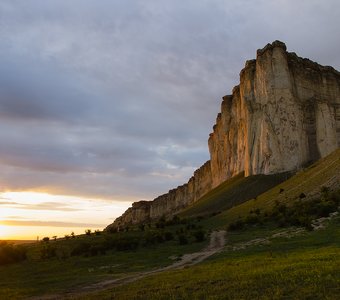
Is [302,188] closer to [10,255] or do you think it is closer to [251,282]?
[10,255]

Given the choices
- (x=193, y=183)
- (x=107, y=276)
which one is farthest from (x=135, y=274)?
(x=193, y=183)

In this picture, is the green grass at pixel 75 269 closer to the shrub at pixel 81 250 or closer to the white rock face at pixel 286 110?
the shrub at pixel 81 250

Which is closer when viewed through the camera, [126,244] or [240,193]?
[126,244]

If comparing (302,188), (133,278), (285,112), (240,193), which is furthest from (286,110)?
(133,278)

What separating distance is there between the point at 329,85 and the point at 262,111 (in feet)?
61.7

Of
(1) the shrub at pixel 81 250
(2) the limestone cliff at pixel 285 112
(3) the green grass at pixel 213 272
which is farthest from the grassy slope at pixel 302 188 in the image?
(2) the limestone cliff at pixel 285 112

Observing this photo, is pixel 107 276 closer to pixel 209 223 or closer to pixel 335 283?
pixel 335 283

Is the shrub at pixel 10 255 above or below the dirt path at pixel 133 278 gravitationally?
above

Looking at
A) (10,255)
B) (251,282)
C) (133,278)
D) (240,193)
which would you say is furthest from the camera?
(240,193)

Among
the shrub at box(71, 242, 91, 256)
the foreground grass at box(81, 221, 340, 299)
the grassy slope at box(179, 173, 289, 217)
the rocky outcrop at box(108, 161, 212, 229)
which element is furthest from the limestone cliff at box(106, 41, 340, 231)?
the foreground grass at box(81, 221, 340, 299)

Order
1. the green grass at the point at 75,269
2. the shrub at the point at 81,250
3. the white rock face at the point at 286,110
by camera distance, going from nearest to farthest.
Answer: the green grass at the point at 75,269 < the shrub at the point at 81,250 < the white rock face at the point at 286,110

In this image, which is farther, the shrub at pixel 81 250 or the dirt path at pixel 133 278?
the shrub at pixel 81 250

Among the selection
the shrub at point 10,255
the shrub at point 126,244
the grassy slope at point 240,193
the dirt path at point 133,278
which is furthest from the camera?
the grassy slope at point 240,193

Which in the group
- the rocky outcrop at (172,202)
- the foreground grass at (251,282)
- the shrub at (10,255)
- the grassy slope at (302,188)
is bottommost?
the foreground grass at (251,282)
